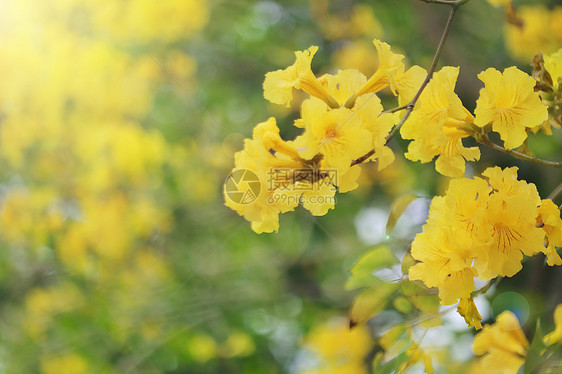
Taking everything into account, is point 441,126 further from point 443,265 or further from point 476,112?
point 443,265

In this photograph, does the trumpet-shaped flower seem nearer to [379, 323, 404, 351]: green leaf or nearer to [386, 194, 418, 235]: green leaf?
[386, 194, 418, 235]: green leaf

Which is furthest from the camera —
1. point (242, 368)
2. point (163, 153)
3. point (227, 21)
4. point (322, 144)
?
point (227, 21)

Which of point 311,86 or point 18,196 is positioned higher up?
point 311,86

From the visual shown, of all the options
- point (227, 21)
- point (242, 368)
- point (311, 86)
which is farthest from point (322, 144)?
point (227, 21)

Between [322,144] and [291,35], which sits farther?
[291,35]

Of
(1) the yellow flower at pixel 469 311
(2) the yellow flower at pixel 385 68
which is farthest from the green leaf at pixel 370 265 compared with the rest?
(2) the yellow flower at pixel 385 68

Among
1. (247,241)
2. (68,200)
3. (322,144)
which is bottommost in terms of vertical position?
(247,241)

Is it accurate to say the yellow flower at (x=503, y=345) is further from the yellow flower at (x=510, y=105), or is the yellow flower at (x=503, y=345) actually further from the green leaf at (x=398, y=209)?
the yellow flower at (x=510, y=105)

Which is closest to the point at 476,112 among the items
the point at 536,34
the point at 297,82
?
the point at 297,82

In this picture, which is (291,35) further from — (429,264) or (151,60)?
(429,264)
